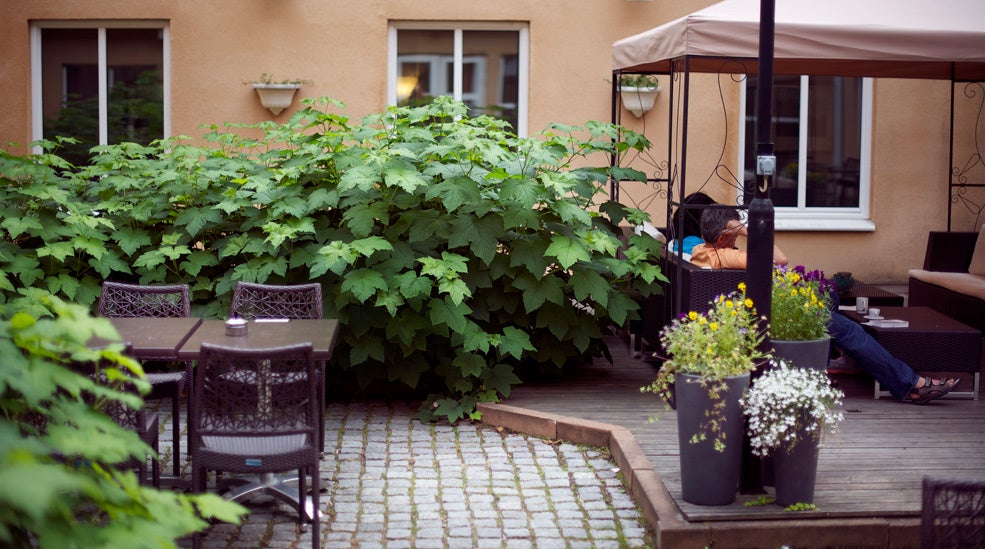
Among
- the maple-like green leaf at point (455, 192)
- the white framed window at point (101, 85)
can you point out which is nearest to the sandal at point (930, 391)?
the maple-like green leaf at point (455, 192)

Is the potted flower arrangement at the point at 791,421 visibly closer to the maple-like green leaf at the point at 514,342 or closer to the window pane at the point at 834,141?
the maple-like green leaf at the point at 514,342

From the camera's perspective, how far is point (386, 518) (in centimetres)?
618

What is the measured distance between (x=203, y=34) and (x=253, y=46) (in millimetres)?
556

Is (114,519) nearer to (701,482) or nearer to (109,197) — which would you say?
(701,482)

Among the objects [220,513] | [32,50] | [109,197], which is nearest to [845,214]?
[109,197]

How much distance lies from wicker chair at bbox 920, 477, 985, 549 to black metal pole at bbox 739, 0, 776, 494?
1.95 metres

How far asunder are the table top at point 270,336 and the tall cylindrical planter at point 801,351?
2384mm

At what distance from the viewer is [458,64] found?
13227mm

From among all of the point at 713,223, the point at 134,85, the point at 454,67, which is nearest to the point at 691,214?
the point at 713,223

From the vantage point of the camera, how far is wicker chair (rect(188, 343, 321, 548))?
5.50 metres

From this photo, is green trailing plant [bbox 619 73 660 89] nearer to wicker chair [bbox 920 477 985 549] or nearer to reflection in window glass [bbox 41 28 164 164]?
reflection in window glass [bbox 41 28 164 164]

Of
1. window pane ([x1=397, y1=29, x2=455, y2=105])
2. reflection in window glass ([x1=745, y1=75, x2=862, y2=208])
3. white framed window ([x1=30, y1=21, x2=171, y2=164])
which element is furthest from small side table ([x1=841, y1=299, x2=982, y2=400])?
white framed window ([x1=30, y1=21, x2=171, y2=164])

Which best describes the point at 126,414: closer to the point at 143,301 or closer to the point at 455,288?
the point at 143,301

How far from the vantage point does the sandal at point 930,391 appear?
799 centimetres
